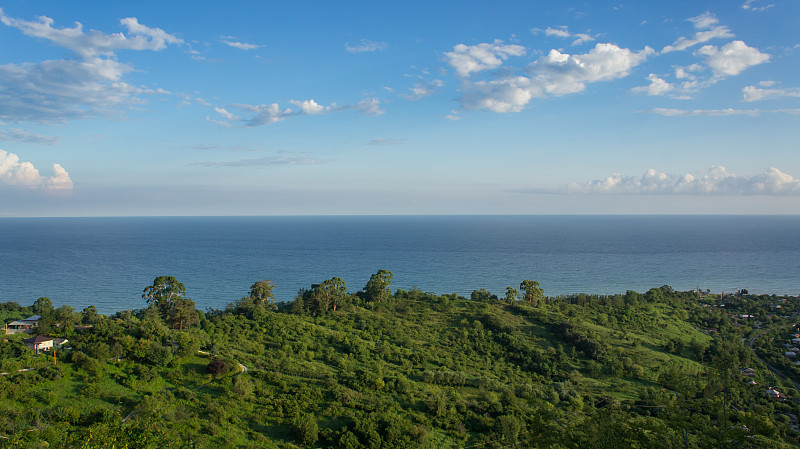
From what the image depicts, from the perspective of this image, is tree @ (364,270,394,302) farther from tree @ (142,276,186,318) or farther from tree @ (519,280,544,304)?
tree @ (142,276,186,318)

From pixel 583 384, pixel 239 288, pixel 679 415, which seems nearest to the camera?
pixel 679 415

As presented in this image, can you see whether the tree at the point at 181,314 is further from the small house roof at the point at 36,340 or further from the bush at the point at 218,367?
the bush at the point at 218,367

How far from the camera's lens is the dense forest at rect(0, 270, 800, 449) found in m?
20.2

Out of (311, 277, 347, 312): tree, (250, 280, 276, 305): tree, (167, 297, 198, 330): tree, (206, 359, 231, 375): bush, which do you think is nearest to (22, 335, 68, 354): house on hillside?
(167, 297, 198, 330): tree

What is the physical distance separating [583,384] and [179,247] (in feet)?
565

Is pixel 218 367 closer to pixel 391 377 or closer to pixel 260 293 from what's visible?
pixel 391 377

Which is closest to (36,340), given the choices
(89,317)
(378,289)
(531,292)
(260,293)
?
(89,317)

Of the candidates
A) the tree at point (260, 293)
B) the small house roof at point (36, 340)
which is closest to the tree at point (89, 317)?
the small house roof at point (36, 340)

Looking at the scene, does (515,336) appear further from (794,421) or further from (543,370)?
(794,421)

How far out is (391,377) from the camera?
3588 centimetres

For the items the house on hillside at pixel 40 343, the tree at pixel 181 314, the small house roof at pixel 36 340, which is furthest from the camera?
the tree at pixel 181 314

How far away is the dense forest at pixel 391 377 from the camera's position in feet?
66.4

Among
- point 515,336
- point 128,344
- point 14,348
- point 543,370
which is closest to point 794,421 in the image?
point 543,370

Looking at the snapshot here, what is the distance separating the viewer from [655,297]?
7519 centimetres
